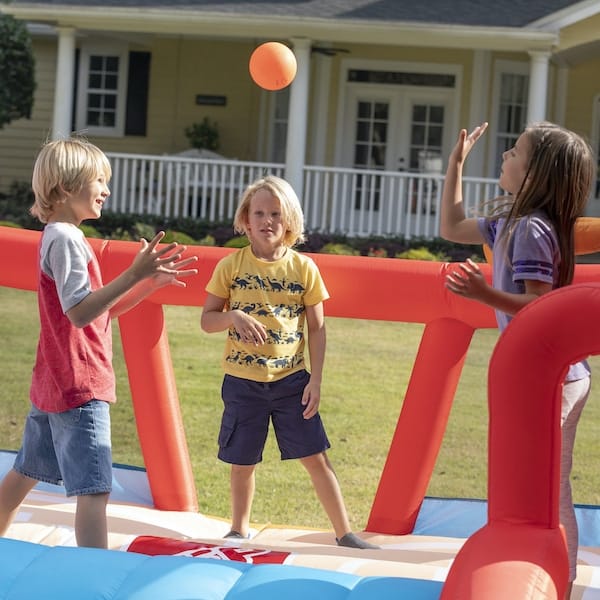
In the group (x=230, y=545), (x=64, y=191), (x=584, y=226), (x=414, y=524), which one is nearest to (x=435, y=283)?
(x=584, y=226)

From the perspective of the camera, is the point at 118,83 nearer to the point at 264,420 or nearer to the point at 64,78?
the point at 64,78

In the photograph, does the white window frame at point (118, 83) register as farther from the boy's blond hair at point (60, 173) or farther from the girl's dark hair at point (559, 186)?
the girl's dark hair at point (559, 186)

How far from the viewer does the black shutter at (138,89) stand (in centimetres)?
1802

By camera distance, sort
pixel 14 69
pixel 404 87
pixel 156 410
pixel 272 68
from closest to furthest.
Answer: pixel 156 410, pixel 272 68, pixel 14 69, pixel 404 87

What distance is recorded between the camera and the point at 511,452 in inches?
110

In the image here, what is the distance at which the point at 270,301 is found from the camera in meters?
3.79

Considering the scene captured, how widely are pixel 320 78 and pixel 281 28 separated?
1841mm

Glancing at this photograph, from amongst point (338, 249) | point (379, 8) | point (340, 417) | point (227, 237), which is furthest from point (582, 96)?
point (340, 417)

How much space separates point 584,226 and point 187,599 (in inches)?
71.6

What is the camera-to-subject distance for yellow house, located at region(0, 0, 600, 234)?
1534cm

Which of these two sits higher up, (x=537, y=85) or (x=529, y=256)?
(x=537, y=85)

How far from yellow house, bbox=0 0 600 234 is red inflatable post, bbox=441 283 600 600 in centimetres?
1233


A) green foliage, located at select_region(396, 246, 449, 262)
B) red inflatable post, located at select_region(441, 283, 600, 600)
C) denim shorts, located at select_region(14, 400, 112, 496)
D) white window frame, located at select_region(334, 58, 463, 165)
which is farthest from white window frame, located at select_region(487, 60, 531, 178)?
red inflatable post, located at select_region(441, 283, 600, 600)

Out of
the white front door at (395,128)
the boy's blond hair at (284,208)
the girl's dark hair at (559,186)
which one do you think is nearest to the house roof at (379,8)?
the white front door at (395,128)
